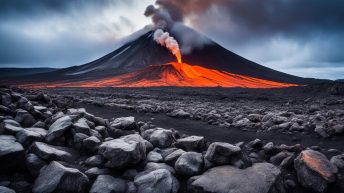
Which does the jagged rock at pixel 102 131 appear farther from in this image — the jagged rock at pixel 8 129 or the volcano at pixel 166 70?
the volcano at pixel 166 70

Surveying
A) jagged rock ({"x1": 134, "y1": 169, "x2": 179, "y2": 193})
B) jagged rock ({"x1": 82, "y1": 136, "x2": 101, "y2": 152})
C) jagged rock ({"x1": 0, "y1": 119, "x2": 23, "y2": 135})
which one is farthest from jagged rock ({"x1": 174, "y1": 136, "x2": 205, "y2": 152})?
jagged rock ({"x1": 0, "y1": 119, "x2": 23, "y2": 135})

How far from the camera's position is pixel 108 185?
3740mm

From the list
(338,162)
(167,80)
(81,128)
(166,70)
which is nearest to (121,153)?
(81,128)

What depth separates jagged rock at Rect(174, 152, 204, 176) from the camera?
4031 millimetres

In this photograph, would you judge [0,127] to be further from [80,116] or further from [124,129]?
[124,129]

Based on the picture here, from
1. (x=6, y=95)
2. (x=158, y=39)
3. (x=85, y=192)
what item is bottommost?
(x=85, y=192)

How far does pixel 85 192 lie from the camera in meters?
3.71

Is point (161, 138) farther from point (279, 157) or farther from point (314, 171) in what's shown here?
point (314, 171)

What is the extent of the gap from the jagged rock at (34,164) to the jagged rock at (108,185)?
2.51 feet

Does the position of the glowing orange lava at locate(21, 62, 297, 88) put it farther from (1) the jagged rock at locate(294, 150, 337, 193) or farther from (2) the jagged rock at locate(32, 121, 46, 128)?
(1) the jagged rock at locate(294, 150, 337, 193)

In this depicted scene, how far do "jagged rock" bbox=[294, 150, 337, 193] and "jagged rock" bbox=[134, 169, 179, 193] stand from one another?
5.24ft

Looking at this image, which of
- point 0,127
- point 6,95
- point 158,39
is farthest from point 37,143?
point 158,39

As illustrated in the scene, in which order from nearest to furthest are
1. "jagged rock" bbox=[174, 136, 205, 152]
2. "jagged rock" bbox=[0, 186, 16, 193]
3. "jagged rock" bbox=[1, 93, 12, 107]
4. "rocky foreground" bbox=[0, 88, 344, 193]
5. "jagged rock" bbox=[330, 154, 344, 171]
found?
"jagged rock" bbox=[0, 186, 16, 193] < "rocky foreground" bbox=[0, 88, 344, 193] < "jagged rock" bbox=[330, 154, 344, 171] < "jagged rock" bbox=[174, 136, 205, 152] < "jagged rock" bbox=[1, 93, 12, 107]

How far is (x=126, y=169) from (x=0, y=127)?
6.84 ft
